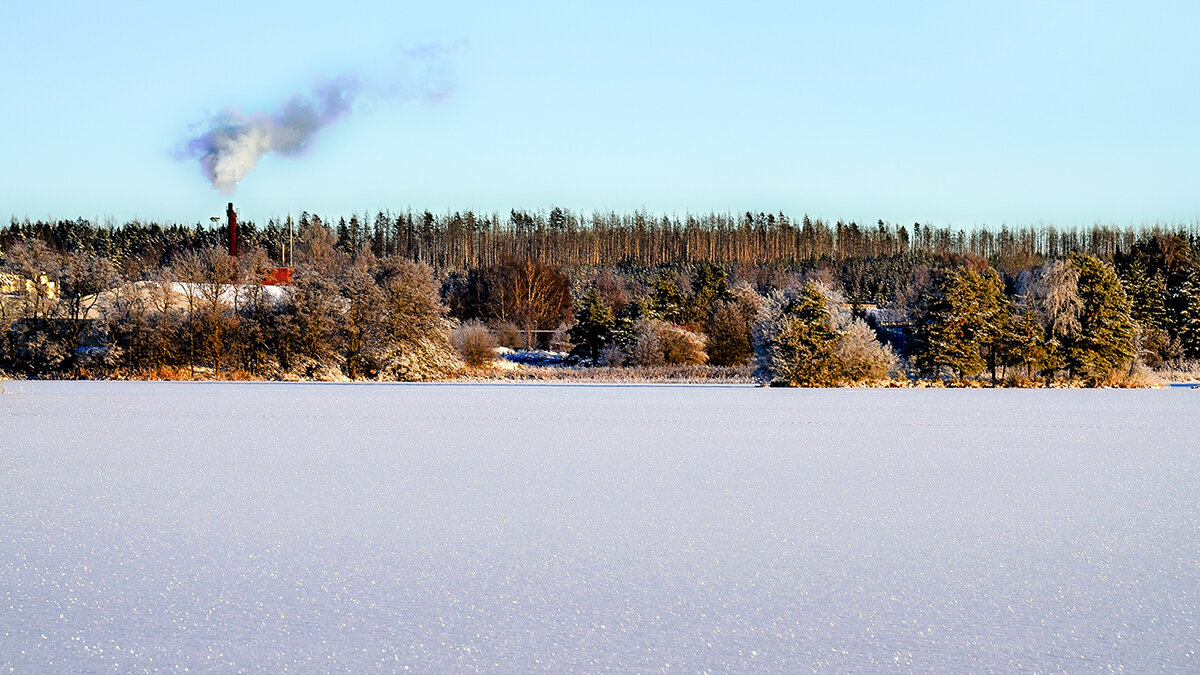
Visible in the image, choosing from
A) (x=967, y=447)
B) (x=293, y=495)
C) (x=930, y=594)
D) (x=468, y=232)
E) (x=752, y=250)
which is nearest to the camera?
(x=930, y=594)

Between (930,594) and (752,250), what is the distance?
382 feet

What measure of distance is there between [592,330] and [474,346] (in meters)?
5.37

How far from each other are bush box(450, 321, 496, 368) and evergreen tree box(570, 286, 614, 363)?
13.3 ft

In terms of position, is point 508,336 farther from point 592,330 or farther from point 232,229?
point 232,229

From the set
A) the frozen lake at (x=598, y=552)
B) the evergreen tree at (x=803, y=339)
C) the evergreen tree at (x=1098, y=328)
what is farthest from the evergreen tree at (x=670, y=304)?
the frozen lake at (x=598, y=552)

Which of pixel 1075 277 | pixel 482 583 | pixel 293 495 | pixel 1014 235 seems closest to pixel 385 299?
pixel 1075 277

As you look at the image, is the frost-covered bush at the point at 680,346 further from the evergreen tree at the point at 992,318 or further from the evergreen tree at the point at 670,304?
the evergreen tree at the point at 992,318

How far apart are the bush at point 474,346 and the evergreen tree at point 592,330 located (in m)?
4.06

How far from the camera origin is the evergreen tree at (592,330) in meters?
37.9

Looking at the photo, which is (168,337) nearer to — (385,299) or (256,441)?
(385,299)

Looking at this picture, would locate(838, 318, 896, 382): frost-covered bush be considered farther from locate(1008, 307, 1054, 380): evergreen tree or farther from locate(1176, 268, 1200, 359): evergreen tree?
locate(1176, 268, 1200, 359): evergreen tree

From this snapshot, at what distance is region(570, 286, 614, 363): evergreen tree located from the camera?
37.9 meters

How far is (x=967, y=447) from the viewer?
11039mm

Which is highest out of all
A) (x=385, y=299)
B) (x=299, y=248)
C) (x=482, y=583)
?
(x=299, y=248)
